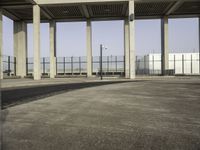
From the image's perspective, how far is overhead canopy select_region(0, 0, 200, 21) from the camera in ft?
108

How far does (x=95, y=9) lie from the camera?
37.4 m

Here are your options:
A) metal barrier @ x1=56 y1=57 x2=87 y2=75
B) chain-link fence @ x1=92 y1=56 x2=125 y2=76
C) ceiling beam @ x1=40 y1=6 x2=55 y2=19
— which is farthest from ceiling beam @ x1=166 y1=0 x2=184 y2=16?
metal barrier @ x1=56 y1=57 x2=87 y2=75

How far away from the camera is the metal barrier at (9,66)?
44844 mm

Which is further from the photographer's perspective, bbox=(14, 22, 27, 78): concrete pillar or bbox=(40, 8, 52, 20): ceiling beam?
bbox=(14, 22, 27, 78): concrete pillar

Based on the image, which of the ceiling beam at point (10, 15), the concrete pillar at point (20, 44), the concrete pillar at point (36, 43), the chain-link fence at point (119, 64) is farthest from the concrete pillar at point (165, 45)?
the ceiling beam at point (10, 15)

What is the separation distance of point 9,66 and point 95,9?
21324 mm

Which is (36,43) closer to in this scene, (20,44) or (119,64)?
(20,44)

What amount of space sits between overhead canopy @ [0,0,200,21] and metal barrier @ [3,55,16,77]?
793 cm

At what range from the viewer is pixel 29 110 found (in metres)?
7.60

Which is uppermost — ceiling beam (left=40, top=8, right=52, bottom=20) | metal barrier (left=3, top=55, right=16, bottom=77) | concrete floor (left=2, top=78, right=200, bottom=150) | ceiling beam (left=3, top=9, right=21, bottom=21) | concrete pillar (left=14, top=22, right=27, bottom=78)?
ceiling beam (left=3, top=9, right=21, bottom=21)

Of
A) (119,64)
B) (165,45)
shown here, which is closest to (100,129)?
(165,45)

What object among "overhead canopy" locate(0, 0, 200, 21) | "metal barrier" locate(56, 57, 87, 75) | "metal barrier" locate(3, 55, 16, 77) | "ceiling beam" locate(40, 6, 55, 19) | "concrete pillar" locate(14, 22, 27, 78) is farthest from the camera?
"metal barrier" locate(56, 57, 87, 75)

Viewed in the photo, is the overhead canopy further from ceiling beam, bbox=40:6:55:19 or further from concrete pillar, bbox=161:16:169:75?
concrete pillar, bbox=161:16:169:75

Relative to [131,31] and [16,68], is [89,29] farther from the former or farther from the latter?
[16,68]
